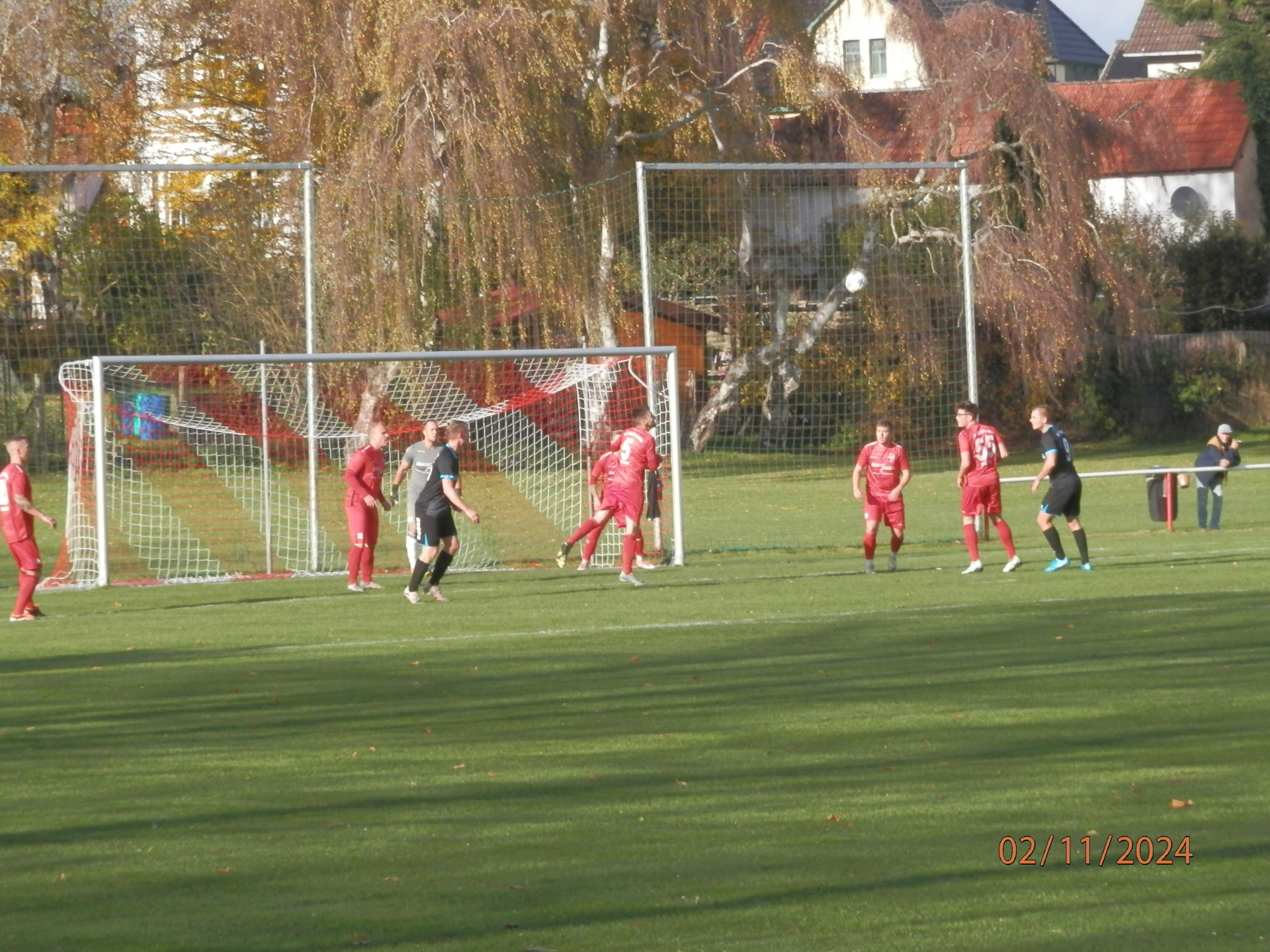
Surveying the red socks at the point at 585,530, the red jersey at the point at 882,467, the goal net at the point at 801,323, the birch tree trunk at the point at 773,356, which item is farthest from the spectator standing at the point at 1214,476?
the red socks at the point at 585,530

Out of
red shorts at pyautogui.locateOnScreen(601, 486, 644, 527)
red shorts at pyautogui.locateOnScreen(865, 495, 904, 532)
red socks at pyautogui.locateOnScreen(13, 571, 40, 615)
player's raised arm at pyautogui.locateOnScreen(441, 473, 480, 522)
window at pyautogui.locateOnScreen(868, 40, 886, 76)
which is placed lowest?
red socks at pyautogui.locateOnScreen(13, 571, 40, 615)

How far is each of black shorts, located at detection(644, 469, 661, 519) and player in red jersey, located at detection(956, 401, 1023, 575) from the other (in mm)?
4143

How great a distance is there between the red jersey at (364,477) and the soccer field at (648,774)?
2168 millimetres

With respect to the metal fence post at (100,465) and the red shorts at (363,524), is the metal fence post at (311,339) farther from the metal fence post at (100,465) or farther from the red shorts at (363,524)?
the metal fence post at (100,465)

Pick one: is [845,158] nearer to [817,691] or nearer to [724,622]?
[724,622]

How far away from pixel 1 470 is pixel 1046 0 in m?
92.1

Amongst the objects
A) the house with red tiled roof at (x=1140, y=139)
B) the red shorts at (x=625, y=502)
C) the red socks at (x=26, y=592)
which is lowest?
the red socks at (x=26, y=592)

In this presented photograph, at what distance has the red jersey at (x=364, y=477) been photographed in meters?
17.7

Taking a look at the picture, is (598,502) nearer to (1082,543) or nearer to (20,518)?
(1082,543)

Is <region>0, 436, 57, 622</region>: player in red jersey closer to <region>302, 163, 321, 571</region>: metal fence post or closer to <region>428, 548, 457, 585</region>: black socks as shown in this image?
<region>428, 548, 457, 585</region>: black socks

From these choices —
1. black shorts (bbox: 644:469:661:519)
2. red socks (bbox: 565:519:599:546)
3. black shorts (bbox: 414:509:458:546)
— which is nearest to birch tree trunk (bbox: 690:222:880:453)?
black shorts (bbox: 644:469:661:519)

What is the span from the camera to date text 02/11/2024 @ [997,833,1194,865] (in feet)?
20.5

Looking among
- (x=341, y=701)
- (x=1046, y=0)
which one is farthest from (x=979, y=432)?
(x=1046, y=0)

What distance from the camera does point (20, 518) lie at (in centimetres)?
1527
